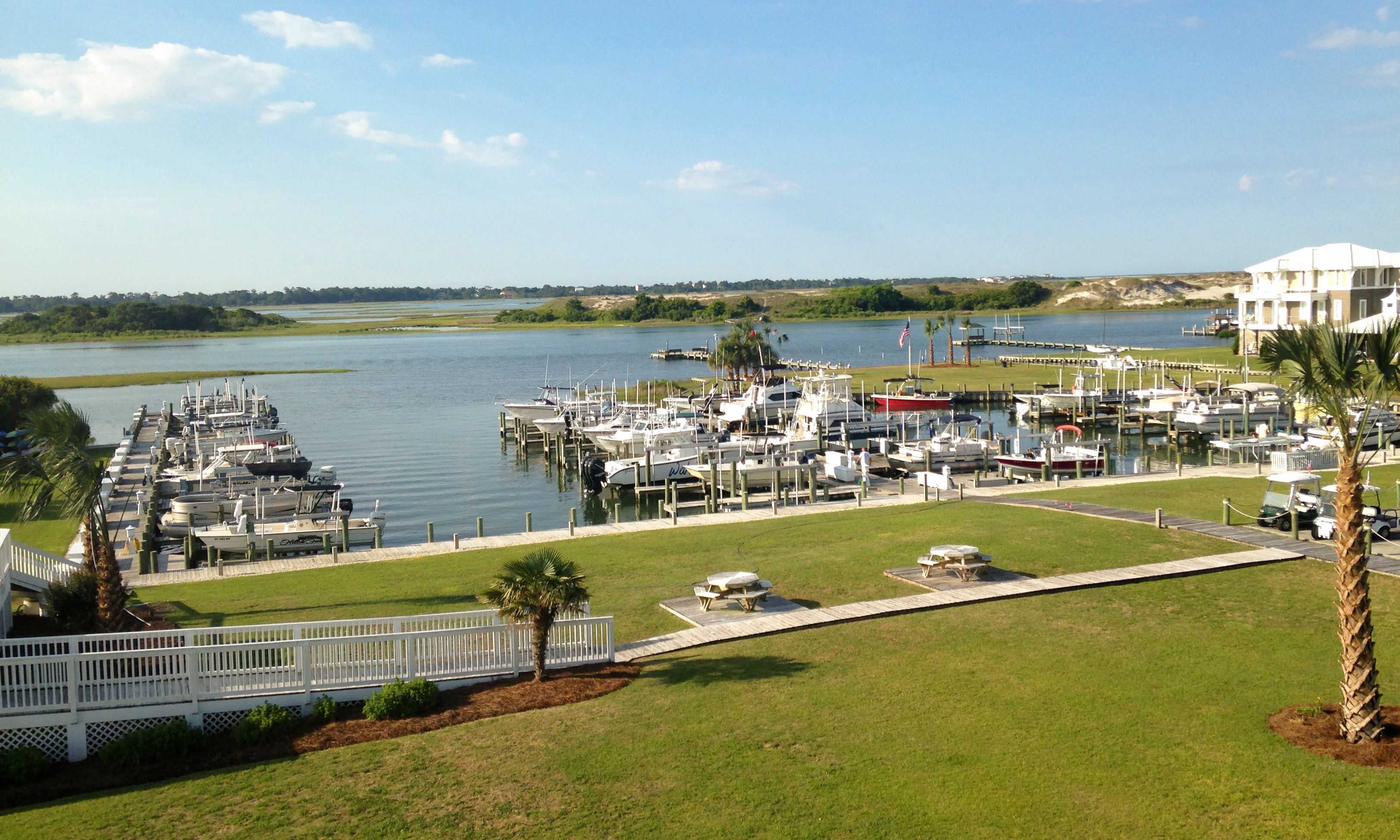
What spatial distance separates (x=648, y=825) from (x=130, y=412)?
9020 centimetres

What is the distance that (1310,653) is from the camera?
16297 millimetres

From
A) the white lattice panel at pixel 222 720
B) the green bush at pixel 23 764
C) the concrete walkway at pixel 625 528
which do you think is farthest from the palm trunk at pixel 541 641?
the concrete walkway at pixel 625 528

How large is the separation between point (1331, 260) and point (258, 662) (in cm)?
10138

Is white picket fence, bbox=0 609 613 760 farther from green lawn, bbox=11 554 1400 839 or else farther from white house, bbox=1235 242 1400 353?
white house, bbox=1235 242 1400 353

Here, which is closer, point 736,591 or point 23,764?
point 23,764

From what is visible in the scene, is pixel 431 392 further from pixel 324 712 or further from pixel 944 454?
pixel 324 712

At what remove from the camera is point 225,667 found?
1525cm

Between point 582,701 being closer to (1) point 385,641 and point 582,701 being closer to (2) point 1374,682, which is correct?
(1) point 385,641

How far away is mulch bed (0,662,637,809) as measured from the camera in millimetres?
13383

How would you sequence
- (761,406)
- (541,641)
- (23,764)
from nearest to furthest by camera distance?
1. (23,764)
2. (541,641)
3. (761,406)

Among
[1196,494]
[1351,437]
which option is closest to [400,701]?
[1351,437]

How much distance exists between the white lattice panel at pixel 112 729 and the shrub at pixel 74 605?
5.08m

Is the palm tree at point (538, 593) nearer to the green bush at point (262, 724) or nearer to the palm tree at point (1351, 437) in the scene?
the green bush at point (262, 724)

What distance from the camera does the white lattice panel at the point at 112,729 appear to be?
14.4 metres
